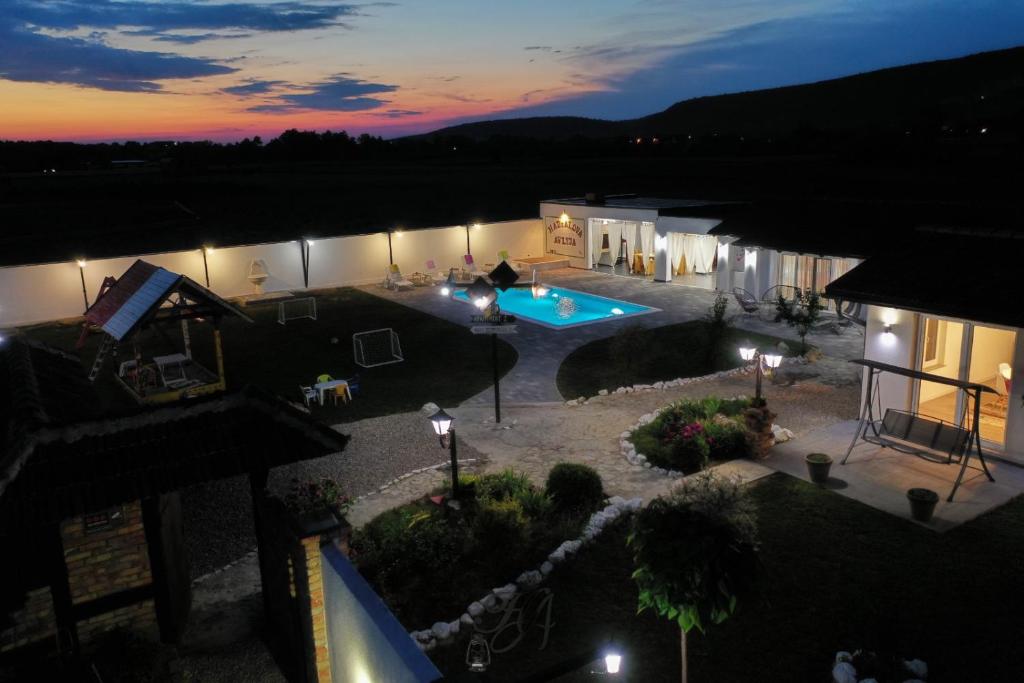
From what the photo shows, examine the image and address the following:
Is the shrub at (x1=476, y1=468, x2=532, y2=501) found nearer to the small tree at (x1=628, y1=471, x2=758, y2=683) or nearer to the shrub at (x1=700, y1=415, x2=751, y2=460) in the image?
the shrub at (x1=700, y1=415, x2=751, y2=460)

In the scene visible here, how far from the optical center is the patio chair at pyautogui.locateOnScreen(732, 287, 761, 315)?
20.9 m

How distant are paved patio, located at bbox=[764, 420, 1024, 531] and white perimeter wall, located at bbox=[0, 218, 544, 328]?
1919 cm

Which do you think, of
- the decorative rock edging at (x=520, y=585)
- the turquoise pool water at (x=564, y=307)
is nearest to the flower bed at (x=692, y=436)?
the decorative rock edging at (x=520, y=585)

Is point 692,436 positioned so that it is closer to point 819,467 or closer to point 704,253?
point 819,467

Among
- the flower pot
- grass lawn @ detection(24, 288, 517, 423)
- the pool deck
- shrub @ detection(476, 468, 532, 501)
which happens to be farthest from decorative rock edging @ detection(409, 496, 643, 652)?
grass lawn @ detection(24, 288, 517, 423)

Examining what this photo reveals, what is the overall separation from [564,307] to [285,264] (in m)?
9.69

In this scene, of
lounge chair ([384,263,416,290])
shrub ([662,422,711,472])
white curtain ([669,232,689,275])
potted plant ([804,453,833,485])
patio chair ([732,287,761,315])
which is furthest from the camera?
white curtain ([669,232,689,275])

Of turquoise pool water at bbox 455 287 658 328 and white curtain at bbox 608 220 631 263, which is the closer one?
turquoise pool water at bbox 455 287 658 328

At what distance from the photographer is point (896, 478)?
32.2 feet

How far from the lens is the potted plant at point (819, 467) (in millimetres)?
9633

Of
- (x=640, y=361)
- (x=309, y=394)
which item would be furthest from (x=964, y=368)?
(x=309, y=394)

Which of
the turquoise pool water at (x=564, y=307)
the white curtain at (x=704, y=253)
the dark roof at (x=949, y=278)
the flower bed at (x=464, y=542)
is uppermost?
the dark roof at (x=949, y=278)

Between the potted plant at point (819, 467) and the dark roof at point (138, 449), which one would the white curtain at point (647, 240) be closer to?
the potted plant at point (819, 467)

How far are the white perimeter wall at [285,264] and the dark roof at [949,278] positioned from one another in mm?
18949
